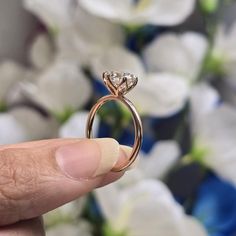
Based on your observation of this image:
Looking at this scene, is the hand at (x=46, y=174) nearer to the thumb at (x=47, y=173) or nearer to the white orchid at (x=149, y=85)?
the thumb at (x=47, y=173)

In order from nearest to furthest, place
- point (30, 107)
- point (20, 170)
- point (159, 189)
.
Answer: point (20, 170) → point (159, 189) → point (30, 107)

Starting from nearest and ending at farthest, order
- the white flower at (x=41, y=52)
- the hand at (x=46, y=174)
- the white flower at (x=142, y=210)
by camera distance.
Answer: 1. the hand at (x=46, y=174)
2. the white flower at (x=142, y=210)
3. the white flower at (x=41, y=52)

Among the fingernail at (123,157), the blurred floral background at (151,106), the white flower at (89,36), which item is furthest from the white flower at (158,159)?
the fingernail at (123,157)

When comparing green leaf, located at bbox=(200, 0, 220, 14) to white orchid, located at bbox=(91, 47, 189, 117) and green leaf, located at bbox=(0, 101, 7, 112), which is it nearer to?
white orchid, located at bbox=(91, 47, 189, 117)

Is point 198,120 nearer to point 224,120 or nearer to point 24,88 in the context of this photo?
point 224,120

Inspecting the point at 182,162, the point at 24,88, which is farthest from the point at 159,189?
the point at 24,88

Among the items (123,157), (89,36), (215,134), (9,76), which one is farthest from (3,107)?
(123,157)

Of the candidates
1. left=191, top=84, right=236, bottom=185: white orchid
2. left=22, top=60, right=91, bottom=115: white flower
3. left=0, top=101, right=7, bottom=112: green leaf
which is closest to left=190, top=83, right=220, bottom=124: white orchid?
left=191, top=84, right=236, bottom=185: white orchid
